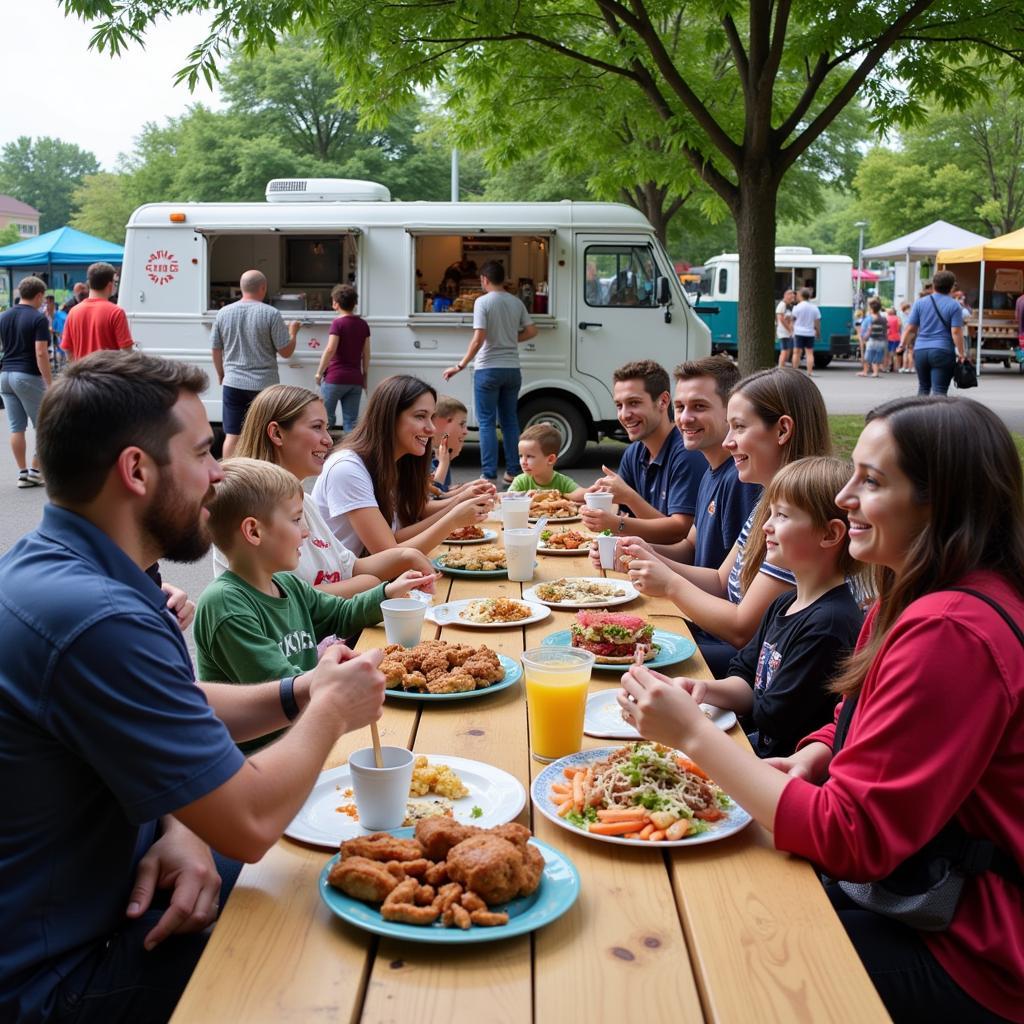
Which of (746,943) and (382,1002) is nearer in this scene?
(382,1002)

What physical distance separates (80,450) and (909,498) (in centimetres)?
153

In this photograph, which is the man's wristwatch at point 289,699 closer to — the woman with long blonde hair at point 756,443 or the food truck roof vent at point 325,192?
the woman with long blonde hair at point 756,443

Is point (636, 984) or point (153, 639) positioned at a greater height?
point (153, 639)

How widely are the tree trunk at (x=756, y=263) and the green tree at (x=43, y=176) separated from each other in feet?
394

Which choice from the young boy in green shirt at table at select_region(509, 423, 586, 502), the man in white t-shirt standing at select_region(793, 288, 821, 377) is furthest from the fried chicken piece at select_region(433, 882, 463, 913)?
the man in white t-shirt standing at select_region(793, 288, 821, 377)

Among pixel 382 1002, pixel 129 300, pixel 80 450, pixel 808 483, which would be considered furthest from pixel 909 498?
pixel 129 300

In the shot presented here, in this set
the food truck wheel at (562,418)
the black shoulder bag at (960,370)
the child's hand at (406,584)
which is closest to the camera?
the child's hand at (406,584)

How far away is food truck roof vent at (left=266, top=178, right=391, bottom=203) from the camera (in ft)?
43.3

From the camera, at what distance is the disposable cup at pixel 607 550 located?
161 inches

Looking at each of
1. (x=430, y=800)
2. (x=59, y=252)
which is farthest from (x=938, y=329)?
(x=59, y=252)

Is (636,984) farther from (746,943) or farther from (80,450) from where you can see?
(80,450)

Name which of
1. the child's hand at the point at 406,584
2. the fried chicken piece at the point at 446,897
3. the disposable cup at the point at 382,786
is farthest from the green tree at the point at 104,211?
the fried chicken piece at the point at 446,897

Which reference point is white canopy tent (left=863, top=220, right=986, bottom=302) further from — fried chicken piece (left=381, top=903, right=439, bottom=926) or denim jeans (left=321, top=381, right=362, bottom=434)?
fried chicken piece (left=381, top=903, right=439, bottom=926)

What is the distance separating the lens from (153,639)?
1787 millimetres
